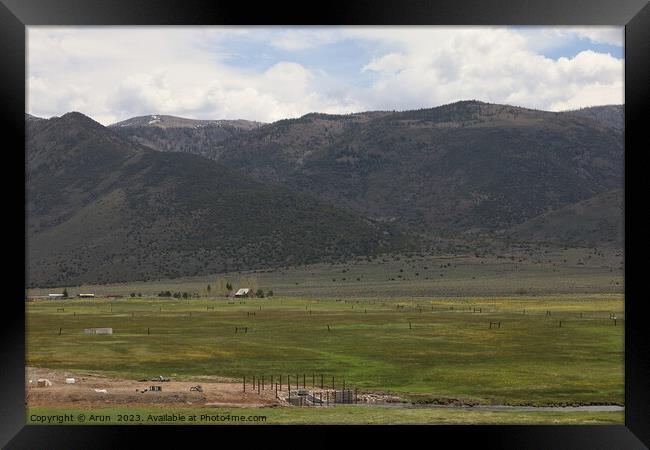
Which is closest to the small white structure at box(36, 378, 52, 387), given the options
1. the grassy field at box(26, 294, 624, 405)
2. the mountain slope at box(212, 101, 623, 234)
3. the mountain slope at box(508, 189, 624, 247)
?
the grassy field at box(26, 294, 624, 405)

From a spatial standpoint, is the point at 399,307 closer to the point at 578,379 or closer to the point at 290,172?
the point at 578,379

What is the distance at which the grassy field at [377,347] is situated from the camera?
85.9 feet

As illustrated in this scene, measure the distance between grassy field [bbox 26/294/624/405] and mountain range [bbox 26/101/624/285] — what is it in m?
40.1

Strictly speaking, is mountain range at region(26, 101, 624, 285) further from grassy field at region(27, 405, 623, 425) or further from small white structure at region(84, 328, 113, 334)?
grassy field at region(27, 405, 623, 425)

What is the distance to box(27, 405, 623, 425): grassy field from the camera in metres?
17.3

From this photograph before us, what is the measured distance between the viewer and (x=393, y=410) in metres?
20.5

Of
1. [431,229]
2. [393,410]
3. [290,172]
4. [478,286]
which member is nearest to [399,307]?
[478,286]

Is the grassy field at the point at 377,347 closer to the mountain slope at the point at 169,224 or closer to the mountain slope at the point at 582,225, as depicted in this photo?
the mountain slope at the point at 169,224

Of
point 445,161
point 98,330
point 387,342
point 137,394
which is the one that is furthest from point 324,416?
point 445,161

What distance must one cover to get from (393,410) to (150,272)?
7008cm

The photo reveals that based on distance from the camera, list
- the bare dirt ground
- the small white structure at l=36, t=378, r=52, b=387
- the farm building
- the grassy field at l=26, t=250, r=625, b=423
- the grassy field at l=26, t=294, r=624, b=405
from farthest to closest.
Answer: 1. the farm building
2. the grassy field at l=26, t=294, r=624, b=405
3. the grassy field at l=26, t=250, r=625, b=423
4. the small white structure at l=36, t=378, r=52, b=387
5. the bare dirt ground

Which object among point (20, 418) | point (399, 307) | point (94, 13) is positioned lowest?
point (399, 307)

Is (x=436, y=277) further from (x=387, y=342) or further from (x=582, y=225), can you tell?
(x=387, y=342)

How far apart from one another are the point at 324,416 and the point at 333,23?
12.0 m
